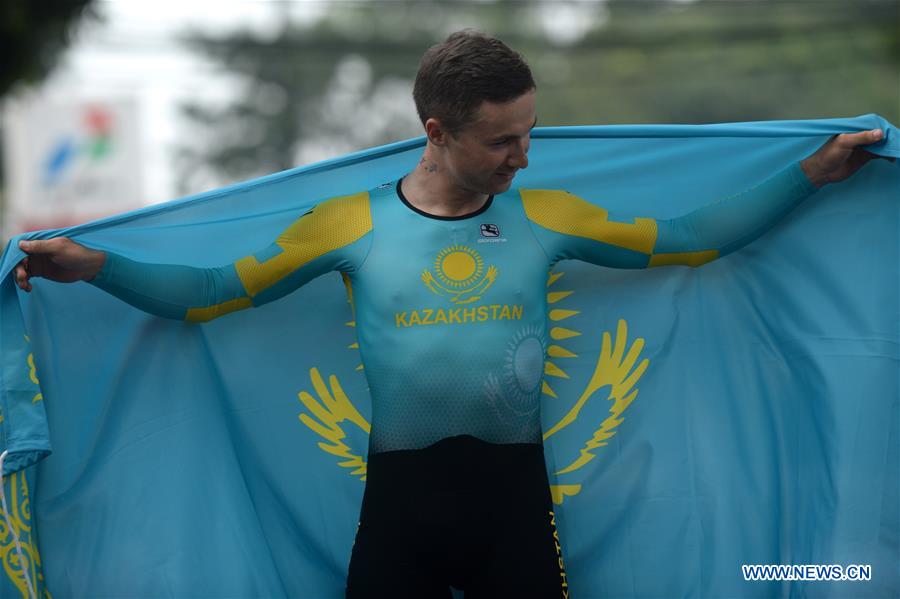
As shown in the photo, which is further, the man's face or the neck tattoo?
the neck tattoo

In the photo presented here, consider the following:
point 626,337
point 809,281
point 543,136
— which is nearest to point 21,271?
point 543,136

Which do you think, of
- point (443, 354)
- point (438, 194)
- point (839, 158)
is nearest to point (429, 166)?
point (438, 194)

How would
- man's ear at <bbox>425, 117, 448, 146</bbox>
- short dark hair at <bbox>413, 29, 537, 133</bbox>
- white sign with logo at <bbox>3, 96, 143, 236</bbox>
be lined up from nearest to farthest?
short dark hair at <bbox>413, 29, 537, 133</bbox>, man's ear at <bbox>425, 117, 448, 146</bbox>, white sign with logo at <bbox>3, 96, 143, 236</bbox>

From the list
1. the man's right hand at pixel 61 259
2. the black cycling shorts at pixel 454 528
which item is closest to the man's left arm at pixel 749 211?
the black cycling shorts at pixel 454 528

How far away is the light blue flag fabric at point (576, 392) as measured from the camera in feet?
12.4

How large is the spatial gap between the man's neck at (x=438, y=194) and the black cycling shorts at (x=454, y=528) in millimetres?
684

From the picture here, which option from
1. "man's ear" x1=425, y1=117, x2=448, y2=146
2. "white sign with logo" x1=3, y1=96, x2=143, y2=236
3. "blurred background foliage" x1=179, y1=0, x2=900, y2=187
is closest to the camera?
"man's ear" x1=425, y1=117, x2=448, y2=146

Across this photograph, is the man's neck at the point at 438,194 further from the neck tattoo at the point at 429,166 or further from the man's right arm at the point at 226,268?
the man's right arm at the point at 226,268

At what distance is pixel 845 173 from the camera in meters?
3.76

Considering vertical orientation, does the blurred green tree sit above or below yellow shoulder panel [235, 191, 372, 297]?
above

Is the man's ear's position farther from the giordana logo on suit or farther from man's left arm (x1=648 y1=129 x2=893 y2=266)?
man's left arm (x1=648 y1=129 x2=893 y2=266)

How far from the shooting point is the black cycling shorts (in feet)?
10.4

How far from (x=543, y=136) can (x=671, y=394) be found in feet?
3.26

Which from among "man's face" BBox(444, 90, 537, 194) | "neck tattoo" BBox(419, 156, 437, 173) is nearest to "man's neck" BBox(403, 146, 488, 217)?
"neck tattoo" BBox(419, 156, 437, 173)
